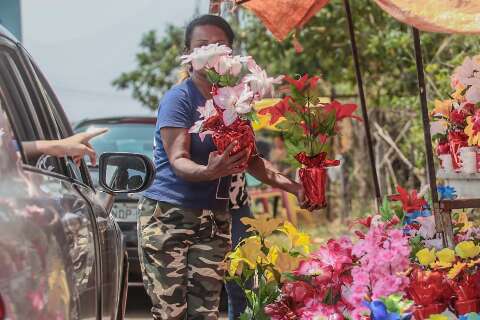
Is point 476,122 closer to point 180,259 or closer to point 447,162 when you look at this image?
point 447,162

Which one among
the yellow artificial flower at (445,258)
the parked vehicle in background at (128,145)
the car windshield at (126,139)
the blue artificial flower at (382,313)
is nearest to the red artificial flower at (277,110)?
the yellow artificial flower at (445,258)

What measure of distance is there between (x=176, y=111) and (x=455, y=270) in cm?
138

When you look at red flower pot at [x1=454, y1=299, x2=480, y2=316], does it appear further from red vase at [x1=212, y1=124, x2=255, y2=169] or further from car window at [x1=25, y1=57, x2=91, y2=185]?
car window at [x1=25, y1=57, x2=91, y2=185]

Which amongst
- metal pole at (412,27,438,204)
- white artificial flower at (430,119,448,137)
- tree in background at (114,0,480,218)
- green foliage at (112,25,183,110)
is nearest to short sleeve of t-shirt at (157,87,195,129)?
metal pole at (412,27,438,204)

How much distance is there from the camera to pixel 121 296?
4527mm

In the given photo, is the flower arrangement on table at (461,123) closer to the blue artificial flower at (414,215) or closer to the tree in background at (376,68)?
the blue artificial flower at (414,215)

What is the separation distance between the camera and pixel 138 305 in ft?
30.3

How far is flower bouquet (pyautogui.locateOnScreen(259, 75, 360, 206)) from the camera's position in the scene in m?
4.85

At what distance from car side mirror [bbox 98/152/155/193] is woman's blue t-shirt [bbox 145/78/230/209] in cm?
48

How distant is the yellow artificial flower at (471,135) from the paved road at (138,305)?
12.2 feet

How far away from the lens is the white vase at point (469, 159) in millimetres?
5395

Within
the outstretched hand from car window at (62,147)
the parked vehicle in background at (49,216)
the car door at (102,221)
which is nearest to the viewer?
the parked vehicle in background at (49,216)

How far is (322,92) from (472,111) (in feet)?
36.6

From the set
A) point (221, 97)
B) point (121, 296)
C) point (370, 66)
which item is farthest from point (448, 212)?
point (370, 66)
